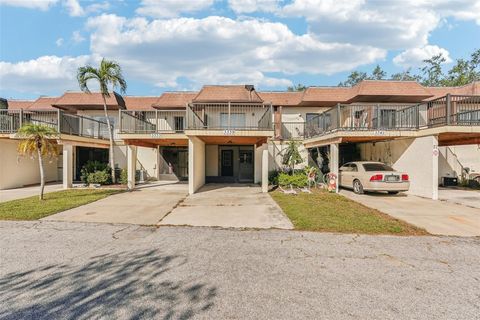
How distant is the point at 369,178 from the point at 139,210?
982cm

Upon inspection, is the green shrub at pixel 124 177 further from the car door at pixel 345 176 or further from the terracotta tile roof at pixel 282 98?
the car door at pixel 345 176

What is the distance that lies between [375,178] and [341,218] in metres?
4.89

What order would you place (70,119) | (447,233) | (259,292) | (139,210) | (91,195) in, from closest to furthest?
(259,292), (447,233), (139,210), (91,195), (70,119)

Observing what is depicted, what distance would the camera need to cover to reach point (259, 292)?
133 inches

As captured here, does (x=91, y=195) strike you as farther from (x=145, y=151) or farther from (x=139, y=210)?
(x=145, y=151)

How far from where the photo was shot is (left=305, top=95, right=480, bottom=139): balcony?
34.7 feet

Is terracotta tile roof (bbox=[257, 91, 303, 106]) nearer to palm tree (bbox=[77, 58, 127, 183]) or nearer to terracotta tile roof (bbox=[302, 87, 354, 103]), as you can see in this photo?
terracotta tile roof (bbox=[302, 87, 354, 103])

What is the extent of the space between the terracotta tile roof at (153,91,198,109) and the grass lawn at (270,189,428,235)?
1152cm

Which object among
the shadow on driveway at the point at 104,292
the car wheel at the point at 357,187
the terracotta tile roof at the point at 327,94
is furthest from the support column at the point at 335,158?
the shadow on driveway at the point at 104,292

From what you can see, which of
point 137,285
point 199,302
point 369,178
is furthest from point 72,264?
point 369,178

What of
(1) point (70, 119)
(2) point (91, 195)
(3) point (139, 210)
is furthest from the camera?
(1) point (70, 119)

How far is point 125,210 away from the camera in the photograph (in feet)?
27.9

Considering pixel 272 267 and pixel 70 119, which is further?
pixel 70 119

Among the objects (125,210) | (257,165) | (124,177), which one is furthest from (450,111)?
(124,177)
